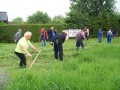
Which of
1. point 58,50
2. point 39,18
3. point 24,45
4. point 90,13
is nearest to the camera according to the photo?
point 24,45

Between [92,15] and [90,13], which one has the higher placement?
[90,13]

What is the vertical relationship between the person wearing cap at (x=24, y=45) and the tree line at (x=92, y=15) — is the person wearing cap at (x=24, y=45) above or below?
below

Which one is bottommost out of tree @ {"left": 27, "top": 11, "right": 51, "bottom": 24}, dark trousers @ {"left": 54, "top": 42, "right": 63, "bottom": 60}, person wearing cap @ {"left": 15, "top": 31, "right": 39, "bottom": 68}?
dark trousers @ {"left": 54, "top": 42, "right": 63, "bottom": 60}

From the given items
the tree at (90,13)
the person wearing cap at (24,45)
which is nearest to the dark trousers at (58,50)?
the person wearing cap at (24,45)

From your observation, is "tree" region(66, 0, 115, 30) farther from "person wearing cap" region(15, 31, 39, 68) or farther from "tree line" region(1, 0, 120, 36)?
"person wearing cap" region(15, 31, 39, 68)

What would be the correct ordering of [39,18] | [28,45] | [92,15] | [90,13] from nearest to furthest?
[28,45]
[92,15]
[90,13]
[39,18]

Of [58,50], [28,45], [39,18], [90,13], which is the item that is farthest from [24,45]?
[39,18]

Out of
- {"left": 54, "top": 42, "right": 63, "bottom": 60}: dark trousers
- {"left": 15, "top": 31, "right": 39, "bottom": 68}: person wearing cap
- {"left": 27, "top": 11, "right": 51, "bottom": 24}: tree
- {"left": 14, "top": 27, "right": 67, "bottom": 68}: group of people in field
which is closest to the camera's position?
{"left": 15, "top": 31, "right": 39, "bottom": 68}: person wearing cap

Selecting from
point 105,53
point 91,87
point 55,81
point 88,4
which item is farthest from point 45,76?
point 88,4

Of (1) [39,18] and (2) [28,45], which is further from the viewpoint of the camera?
(1) [39,18]

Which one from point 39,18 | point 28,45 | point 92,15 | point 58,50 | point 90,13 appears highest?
point 90,13

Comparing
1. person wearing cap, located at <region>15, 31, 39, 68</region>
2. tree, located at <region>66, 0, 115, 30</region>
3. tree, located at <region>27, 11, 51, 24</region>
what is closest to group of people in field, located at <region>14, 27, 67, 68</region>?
person wearing cap, located at <region>15, 31, 39, 68</region>

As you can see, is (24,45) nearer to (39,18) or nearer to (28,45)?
(28,45)

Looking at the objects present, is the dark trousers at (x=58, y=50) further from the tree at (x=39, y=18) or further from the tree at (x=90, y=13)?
the tree at (x=39, y=18)
